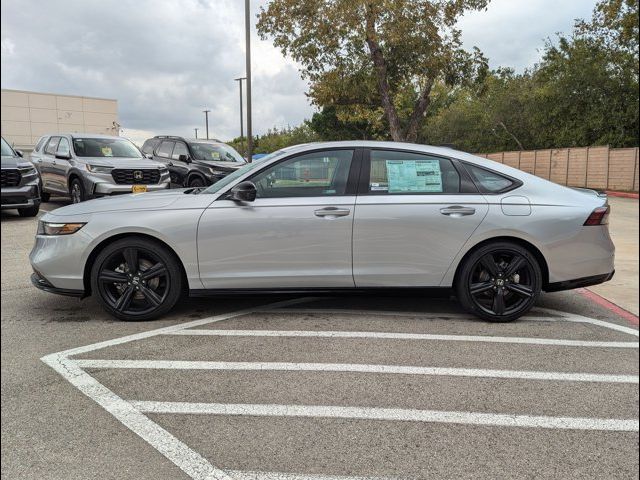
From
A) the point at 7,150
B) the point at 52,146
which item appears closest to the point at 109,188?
the point at 7,150

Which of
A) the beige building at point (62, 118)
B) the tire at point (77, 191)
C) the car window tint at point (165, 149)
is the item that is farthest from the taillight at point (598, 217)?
the beige building at point (62, 118)

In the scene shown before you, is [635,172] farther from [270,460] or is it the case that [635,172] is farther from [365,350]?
[270,460]

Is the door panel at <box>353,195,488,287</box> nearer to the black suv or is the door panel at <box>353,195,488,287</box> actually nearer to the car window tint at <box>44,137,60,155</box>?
the black suv

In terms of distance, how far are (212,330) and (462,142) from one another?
125 feet

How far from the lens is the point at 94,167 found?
35.8 ft

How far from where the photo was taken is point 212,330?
4148 mm

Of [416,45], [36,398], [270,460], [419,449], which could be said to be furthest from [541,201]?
[416,45]

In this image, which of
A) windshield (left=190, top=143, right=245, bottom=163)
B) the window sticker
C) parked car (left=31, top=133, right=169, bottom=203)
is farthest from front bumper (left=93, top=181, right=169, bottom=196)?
the window sticker

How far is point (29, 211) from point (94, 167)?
1.58 m

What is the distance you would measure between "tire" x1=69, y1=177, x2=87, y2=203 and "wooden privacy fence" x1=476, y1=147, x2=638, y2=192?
790 inches

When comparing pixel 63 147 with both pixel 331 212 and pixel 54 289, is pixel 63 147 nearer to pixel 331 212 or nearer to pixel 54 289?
pixel 54 289

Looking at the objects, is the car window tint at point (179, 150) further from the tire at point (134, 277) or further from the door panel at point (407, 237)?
the door panel at point (407, 237)

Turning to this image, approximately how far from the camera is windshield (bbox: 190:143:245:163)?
14.1m

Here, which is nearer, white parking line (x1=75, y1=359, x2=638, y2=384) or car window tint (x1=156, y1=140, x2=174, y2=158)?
white parking line (x1=75, y1=359, x2=638, y2=384)
